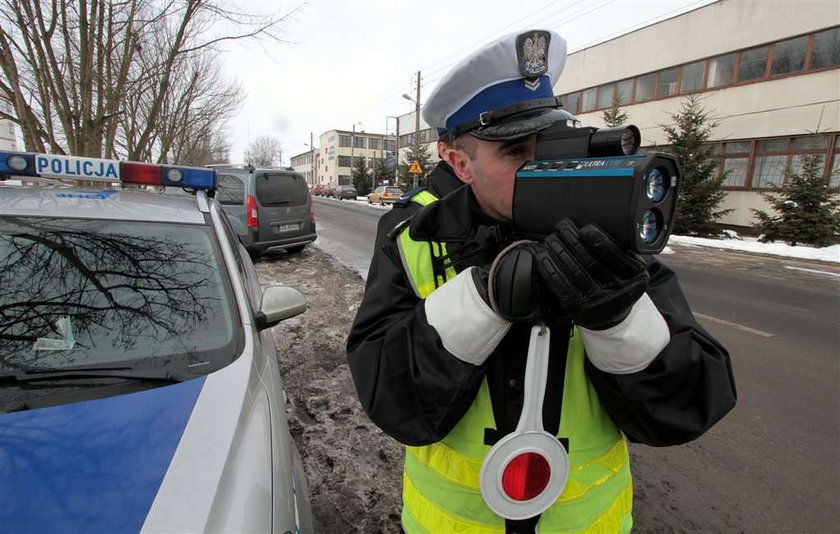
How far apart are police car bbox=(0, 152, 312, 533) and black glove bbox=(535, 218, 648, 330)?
2.87ft

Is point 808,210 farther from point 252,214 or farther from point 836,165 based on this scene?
point 252,214

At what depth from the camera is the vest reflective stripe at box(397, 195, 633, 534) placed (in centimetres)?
95

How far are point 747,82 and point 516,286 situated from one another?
19.2 meters

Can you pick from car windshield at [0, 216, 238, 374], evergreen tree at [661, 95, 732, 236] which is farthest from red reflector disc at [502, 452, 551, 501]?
evergreen tree at [661, 95, 732, 236]

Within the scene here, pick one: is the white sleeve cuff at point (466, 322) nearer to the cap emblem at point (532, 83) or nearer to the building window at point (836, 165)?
the cap emblem at point (532, 83)

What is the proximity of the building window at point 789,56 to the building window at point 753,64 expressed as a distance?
0.30 metres

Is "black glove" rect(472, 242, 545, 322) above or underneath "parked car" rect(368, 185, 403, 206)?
above

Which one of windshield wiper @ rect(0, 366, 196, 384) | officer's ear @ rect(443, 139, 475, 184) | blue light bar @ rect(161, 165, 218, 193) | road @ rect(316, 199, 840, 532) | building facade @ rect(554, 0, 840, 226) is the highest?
building facade @ rect(554, 0, 840, 226)

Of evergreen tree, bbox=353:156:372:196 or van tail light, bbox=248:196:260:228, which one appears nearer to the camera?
van tail light, bbox=248:196:260:228

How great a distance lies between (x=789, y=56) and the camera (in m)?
14.0

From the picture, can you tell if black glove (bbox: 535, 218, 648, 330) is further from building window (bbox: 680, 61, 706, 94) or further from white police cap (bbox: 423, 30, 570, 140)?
building window (bbox: 680, 61, 706, 94)

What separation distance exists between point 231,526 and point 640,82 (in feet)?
71.3

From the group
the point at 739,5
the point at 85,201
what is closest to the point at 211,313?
the point at 85,201

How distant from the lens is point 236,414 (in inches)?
51.7
